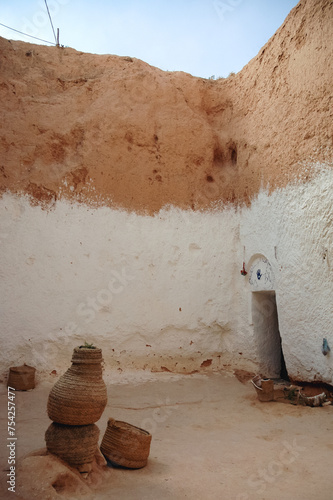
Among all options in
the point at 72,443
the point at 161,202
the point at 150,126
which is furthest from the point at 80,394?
the point at 150,126

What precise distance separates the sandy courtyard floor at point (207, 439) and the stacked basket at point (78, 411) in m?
0.30

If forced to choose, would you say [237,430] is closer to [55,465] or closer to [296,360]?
[296,360]

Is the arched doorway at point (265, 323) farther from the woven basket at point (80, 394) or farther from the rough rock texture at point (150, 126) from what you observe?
the woven basket at point (80, 394)

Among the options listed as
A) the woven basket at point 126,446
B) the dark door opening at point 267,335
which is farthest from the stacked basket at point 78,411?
the dark door opening at point 267,335

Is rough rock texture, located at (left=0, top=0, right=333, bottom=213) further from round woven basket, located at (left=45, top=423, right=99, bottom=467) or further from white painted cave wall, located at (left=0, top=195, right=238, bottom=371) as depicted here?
round woven basket, located at (left=45, top=423, right=99, bottom=467)

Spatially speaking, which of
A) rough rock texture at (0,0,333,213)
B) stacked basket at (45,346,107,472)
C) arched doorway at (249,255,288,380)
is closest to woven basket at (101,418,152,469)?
stacked basket at (45,346,107,472)

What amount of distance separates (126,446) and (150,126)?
547 centimetres

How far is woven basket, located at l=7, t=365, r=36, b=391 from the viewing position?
5.77m

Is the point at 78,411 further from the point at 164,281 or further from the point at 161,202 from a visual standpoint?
the point at 161,202

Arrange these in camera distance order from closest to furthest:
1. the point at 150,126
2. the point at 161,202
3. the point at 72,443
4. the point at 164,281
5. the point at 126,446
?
the point at 72,443, the point at 126,446, the point at 164,281, the point at 161,202, the point at 150,126

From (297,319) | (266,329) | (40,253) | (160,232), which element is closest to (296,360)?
(297,319)

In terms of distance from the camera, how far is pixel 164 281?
279 inches

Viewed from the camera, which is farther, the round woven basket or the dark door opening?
the dark door opening

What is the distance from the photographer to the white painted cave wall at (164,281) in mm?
5629
